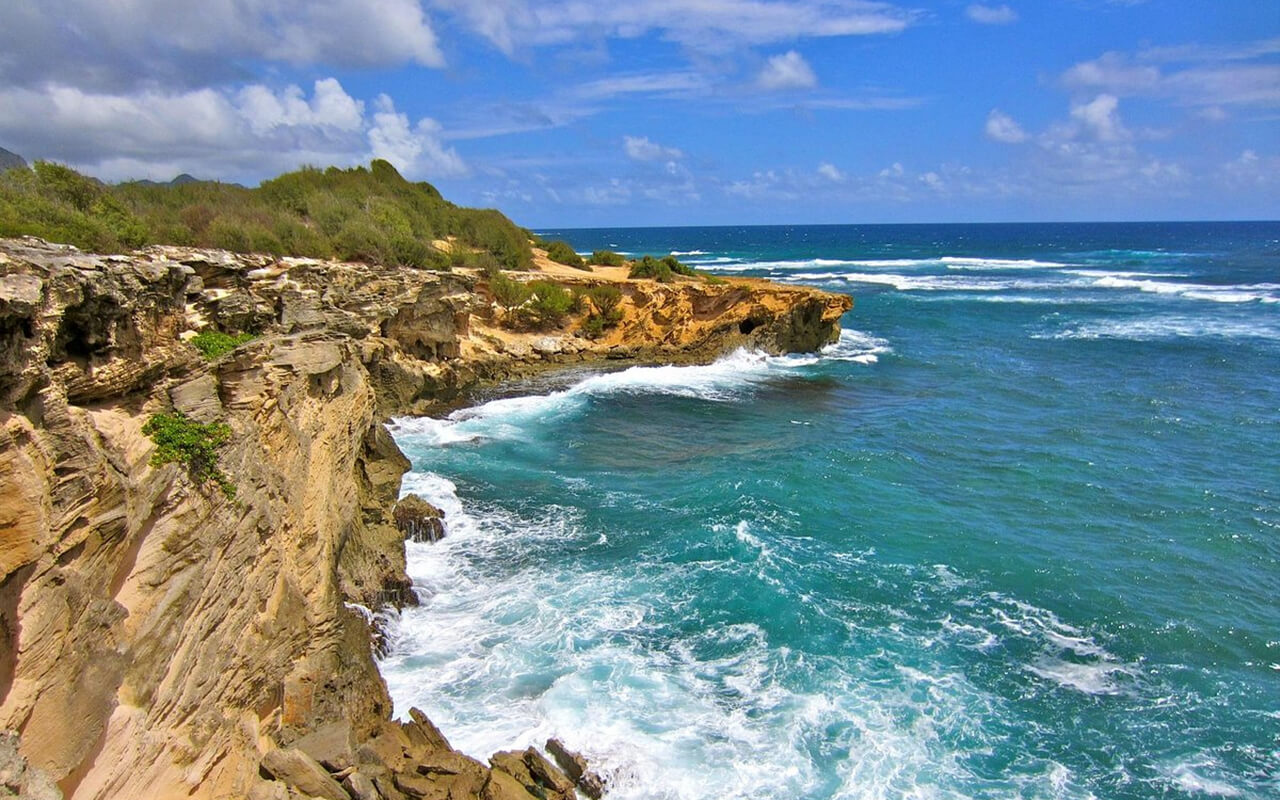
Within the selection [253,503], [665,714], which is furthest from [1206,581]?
[253,503]

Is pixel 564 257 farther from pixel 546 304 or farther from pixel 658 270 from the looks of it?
pixel 546 304

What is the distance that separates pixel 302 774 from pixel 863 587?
10959mm

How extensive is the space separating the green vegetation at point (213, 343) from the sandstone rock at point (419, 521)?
20.3ft

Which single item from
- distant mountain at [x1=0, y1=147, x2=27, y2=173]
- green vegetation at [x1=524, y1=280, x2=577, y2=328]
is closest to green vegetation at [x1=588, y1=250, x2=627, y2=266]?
green vegetation at [x1=524, y1=280, x2=577, y2=328]

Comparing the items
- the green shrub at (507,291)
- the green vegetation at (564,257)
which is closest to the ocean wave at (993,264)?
the green vegetation at (564,257)

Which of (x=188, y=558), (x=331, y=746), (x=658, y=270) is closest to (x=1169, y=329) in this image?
(x=658, y=270)

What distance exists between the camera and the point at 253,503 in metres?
10.3

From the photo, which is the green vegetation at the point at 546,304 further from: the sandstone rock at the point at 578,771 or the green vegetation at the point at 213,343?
the sandstone rock at the point at 578,771

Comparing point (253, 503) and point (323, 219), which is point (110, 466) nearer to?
point (253, 503)

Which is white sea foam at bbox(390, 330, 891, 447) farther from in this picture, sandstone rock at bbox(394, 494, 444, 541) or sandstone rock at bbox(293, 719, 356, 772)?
Result: sandstone rock at bbox(293, 719, 356, 772)

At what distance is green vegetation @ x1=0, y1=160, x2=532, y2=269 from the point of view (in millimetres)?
17797

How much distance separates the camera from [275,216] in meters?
31.0

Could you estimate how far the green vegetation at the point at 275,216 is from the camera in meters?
17.8

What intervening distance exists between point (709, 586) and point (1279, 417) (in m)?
24.0
